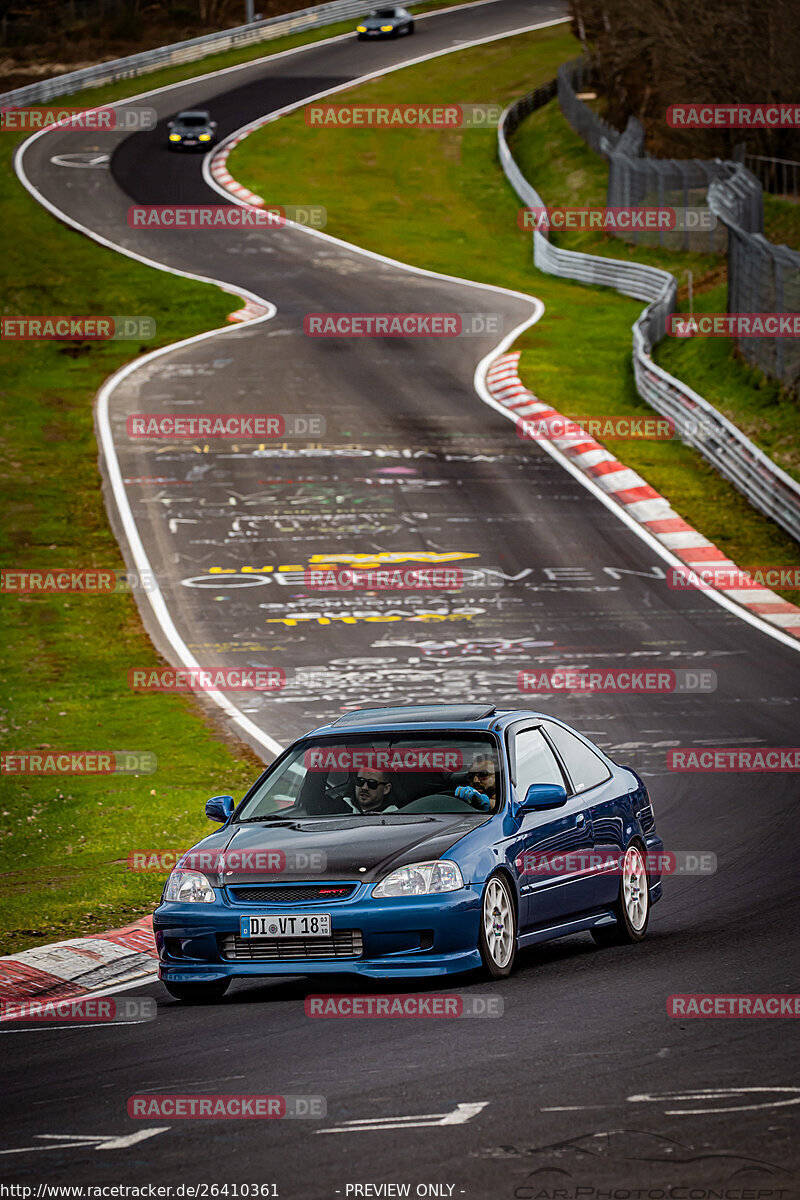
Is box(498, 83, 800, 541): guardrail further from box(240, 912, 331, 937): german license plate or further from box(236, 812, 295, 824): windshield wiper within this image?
box(240, 912, 331, 937): german license plate

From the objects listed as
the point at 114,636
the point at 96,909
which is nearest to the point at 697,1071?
the point at 96,909

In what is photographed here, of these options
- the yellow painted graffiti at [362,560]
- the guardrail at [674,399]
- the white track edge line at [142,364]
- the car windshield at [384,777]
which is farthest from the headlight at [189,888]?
the guardrail at [674,399]

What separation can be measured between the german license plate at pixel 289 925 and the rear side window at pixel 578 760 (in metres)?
2.20

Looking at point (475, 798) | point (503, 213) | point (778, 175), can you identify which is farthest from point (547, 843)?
point (503, 213)

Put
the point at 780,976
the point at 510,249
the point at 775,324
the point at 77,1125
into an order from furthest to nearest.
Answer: the point at 510,249 → the point at 775,324 → the point at 780,976 → the point at 77,1125

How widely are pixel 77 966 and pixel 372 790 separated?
2001mm

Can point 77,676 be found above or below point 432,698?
below

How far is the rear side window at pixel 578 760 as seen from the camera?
10.3 meters

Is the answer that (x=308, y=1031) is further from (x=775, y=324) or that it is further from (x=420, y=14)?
(x=420, y=14)

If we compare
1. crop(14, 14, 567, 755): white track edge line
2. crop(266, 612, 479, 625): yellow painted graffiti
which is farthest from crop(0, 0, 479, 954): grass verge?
crop(266, 612, 479, 625): yellow painted graffiti

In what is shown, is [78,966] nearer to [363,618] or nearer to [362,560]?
[363,618]

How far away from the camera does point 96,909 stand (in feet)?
38.7

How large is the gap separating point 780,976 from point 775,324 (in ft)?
81.9

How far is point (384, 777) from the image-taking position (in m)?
9.70
